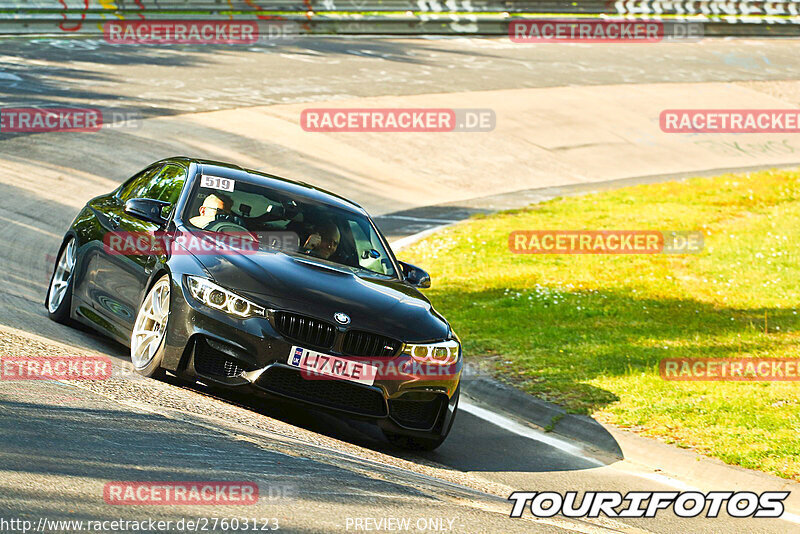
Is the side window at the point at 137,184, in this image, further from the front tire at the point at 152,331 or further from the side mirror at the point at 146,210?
the front tire at the point at 152,331

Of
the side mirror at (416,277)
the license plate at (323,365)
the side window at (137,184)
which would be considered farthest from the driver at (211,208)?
the license plate at (323,365)

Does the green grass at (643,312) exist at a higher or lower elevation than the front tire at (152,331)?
lower

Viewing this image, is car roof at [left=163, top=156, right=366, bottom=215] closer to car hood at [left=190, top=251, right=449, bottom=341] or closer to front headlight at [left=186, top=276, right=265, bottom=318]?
car hood at [left=190, top=251, right=449, bottom=341]

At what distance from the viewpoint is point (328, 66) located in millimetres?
29141

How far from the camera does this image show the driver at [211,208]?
322 inches

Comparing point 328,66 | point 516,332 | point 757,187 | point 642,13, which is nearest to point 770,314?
point 516,332

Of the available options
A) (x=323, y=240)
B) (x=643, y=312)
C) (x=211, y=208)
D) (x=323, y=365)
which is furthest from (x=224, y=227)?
(x=643, y=312)

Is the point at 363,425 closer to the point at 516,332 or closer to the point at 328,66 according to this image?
the point at 516,332

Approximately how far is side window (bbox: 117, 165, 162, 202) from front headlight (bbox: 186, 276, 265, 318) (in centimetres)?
247

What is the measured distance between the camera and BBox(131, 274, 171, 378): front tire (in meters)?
7.30

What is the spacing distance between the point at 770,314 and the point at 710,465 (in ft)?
16.2

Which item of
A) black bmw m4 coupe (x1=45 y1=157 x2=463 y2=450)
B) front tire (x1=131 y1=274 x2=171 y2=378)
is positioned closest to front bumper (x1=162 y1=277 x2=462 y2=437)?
black bmw m4 coupe (x1=45 y1=157 x2=463 y2=450)

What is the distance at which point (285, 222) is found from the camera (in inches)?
330

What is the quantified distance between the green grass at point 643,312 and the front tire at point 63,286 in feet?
12.7
